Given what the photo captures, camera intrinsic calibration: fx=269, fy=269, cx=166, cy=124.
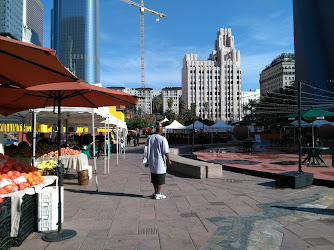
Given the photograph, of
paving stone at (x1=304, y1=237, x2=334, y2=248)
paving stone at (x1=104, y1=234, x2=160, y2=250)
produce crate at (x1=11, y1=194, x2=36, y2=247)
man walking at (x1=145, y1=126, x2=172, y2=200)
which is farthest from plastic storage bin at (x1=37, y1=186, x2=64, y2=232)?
paving stone at (x1=304, y1=237, x2=334, y2=248)

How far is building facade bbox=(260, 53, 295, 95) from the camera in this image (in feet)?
440

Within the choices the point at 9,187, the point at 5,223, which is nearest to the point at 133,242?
the point at 5,223

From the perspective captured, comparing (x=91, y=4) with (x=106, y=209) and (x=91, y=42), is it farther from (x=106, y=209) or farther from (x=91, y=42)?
(x=106, y=209)

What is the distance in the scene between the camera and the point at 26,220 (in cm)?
373

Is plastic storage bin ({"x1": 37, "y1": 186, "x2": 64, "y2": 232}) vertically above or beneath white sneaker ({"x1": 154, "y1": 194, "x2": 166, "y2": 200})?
above

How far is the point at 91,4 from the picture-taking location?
7042 inches

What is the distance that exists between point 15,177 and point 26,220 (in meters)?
0.70

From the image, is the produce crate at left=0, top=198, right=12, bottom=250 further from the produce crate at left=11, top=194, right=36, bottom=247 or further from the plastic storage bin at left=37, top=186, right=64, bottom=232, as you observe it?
the plastic storage bin at left=37, top=186, right=64, bottom=232

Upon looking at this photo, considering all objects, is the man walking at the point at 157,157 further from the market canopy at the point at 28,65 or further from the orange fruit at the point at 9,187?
the orange fruit at the point at 9,187

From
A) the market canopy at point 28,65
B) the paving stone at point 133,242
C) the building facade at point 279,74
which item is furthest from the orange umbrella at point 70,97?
the building facade at point 279,74

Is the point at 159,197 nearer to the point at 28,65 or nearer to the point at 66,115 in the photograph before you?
the point at 28,65

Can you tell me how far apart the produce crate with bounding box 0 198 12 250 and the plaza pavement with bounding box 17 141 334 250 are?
18.2 inches

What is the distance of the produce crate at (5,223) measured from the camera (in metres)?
2.93

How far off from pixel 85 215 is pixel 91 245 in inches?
55.6
